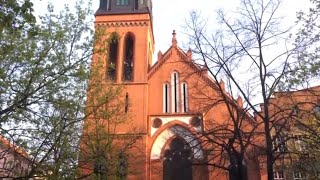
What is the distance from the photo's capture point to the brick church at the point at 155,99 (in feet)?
75.6

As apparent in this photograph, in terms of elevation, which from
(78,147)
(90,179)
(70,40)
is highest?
(70,40)

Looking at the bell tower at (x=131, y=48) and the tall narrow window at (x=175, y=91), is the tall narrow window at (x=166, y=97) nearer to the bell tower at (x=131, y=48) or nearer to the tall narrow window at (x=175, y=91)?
the tall narrow window at (x=175, y=91)

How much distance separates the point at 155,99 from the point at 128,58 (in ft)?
13.0

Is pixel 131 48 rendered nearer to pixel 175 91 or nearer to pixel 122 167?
pixel 175 91

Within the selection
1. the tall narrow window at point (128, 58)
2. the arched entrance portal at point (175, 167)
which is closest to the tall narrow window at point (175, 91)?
the arched entrance portal at point (175, 167)

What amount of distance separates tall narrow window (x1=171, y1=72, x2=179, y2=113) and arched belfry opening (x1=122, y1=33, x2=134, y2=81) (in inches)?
106

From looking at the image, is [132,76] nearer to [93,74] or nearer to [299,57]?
[93,74]

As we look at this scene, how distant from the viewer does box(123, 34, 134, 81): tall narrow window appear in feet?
87.8

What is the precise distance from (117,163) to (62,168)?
→ 15.3 ft

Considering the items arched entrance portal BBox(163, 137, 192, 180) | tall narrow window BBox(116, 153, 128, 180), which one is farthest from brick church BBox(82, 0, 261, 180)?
tall narrow window BBox(116, 153, 128, 180)

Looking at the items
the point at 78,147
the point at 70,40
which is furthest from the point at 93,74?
the point at 78,147

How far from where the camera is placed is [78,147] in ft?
45.9

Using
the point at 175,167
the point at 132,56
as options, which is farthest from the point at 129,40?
the point at 175,167

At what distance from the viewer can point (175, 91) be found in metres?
25.6
